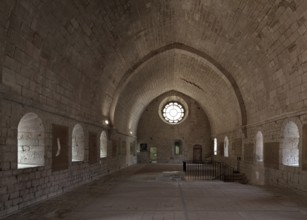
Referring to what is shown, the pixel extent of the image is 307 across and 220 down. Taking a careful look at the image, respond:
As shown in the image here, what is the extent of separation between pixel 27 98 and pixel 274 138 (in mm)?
8258

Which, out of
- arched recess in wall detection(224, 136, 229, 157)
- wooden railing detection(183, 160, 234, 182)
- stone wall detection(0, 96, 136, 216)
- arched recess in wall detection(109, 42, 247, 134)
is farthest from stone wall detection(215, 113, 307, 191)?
stone wall detection(0, 96, 136, 216)

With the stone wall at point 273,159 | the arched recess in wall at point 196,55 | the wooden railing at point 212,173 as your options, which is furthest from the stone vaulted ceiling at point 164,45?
the wooden railing at point 212,173

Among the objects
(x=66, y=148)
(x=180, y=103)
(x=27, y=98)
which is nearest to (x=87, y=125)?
(x=66, y=148)

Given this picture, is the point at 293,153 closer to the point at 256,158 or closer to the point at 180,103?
the point at 256,158

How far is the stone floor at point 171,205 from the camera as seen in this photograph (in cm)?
630

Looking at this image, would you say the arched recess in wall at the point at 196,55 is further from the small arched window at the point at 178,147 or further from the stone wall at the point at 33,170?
the small arched window at the point at 178,147

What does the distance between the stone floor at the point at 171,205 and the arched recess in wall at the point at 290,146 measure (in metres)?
1.04

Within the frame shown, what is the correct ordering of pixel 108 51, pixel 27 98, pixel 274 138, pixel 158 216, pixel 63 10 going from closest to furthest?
pixel 158 216 → pixel 27 98 → pixel 63 10 → pixel 274 138 → pixel 108 51

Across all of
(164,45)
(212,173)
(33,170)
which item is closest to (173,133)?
(212,173)

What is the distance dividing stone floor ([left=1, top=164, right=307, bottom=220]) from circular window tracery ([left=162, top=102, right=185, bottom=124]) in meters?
18.9

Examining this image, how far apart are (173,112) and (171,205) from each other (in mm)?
21728

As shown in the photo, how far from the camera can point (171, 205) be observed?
7.41 meters

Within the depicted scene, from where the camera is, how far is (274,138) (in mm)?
11320

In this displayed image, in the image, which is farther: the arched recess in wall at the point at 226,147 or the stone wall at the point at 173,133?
the stone wall at the point at 173,133
